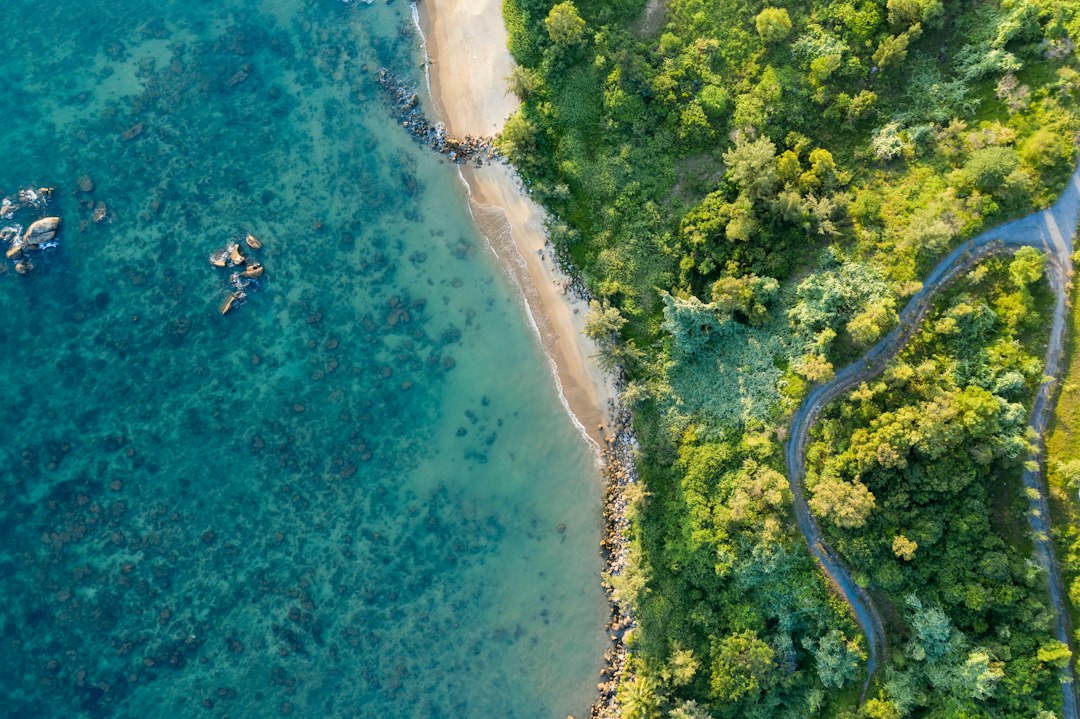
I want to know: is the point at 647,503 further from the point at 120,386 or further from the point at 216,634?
the point at 120,386

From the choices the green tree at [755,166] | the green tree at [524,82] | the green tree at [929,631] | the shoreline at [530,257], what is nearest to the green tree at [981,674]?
the green tree at [929,631]

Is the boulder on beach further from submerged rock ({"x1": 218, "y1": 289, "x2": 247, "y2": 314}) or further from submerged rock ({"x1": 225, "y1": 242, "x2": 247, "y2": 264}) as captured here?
submerged rock ({"x1": 218, "y1": 289, "x2": 247, "y2": 314})

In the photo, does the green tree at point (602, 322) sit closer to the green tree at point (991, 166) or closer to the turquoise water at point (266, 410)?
the turquoise water at point (266, 410)

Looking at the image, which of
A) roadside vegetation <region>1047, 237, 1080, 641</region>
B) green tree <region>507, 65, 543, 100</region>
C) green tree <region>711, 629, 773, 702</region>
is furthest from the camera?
green tree <region>507, 65, 543, 100</region>

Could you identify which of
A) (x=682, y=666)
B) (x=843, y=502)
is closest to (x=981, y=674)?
(x=843, y=502)

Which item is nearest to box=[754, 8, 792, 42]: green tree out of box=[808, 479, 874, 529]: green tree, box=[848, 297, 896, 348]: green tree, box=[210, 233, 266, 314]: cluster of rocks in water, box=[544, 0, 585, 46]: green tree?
box=[544, 0, 585, 46]: green tree

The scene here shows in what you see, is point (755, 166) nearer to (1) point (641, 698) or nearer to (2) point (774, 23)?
(2) point (774, 23)

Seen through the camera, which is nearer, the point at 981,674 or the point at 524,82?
the point at 981,674
